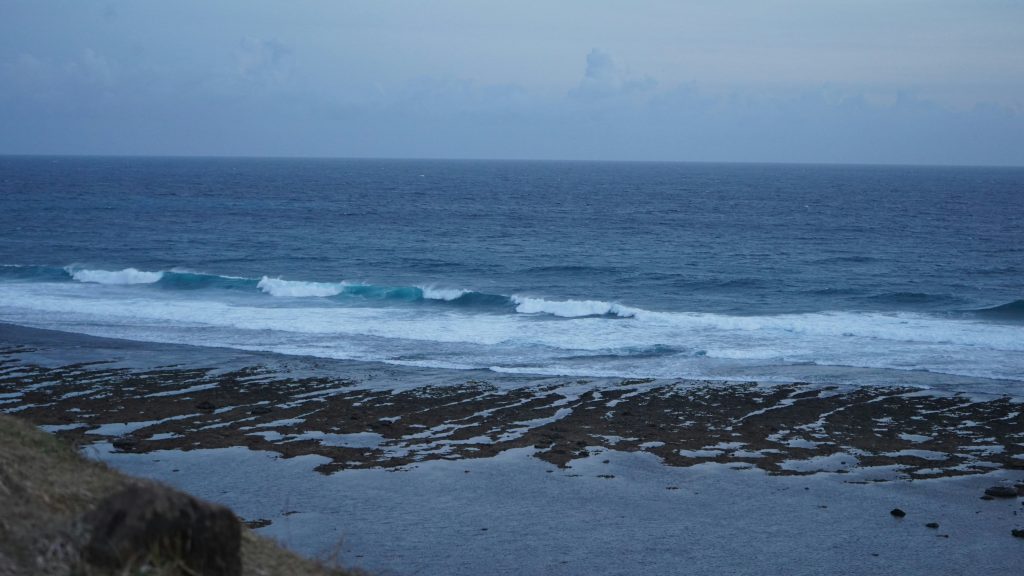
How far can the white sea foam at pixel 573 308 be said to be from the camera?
37812 mm

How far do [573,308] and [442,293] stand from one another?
22.7 ft

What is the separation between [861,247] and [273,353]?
1759 inches

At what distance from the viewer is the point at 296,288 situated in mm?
42906

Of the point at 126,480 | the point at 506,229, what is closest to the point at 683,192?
the point at 506,229

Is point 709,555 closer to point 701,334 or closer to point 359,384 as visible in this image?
point 359,384

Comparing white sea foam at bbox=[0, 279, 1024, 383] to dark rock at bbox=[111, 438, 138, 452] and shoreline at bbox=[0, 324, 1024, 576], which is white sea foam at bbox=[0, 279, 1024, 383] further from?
dark rock at bbox=[111, 438, 138, 452]

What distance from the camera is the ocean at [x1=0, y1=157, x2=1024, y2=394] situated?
A: 29797 mm

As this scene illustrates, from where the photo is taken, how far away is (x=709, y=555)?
13680 mm

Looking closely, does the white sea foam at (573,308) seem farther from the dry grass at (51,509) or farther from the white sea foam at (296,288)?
the dry grass at (51,509)

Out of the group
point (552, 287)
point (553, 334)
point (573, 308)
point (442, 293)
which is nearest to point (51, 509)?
point (553, 334)

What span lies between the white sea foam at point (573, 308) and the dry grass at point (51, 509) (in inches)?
1103

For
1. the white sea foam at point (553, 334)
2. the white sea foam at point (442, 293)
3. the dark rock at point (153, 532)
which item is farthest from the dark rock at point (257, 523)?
the white sea foam at point (442, 293)

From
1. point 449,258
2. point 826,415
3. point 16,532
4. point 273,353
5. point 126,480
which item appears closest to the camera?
point 16,532

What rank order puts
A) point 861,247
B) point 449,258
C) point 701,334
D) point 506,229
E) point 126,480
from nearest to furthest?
point 126,480 → point 701,334 → point 449,258 → point 861,247 → point 506,229
